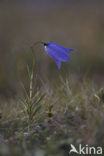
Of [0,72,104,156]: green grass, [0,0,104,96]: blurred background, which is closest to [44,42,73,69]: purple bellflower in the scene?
[0,72,104,156]: green grass

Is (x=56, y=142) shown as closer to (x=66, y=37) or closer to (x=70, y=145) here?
(x=70, y=145)

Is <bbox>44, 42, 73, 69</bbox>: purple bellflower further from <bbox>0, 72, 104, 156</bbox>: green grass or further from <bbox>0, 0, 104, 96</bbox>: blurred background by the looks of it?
<bbox>0, 0, 104, 96</bbox>: blurred background

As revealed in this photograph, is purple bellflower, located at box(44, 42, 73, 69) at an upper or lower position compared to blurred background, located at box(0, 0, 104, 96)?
lower

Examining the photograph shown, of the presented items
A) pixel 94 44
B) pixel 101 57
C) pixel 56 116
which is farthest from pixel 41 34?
pixel 56 116

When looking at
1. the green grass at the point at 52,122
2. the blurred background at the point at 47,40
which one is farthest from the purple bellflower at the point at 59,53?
the blurred background at the point at 47,40

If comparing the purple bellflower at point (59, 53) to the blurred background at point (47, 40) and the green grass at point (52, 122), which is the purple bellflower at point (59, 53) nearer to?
→ the green grass at point (52, 122)
